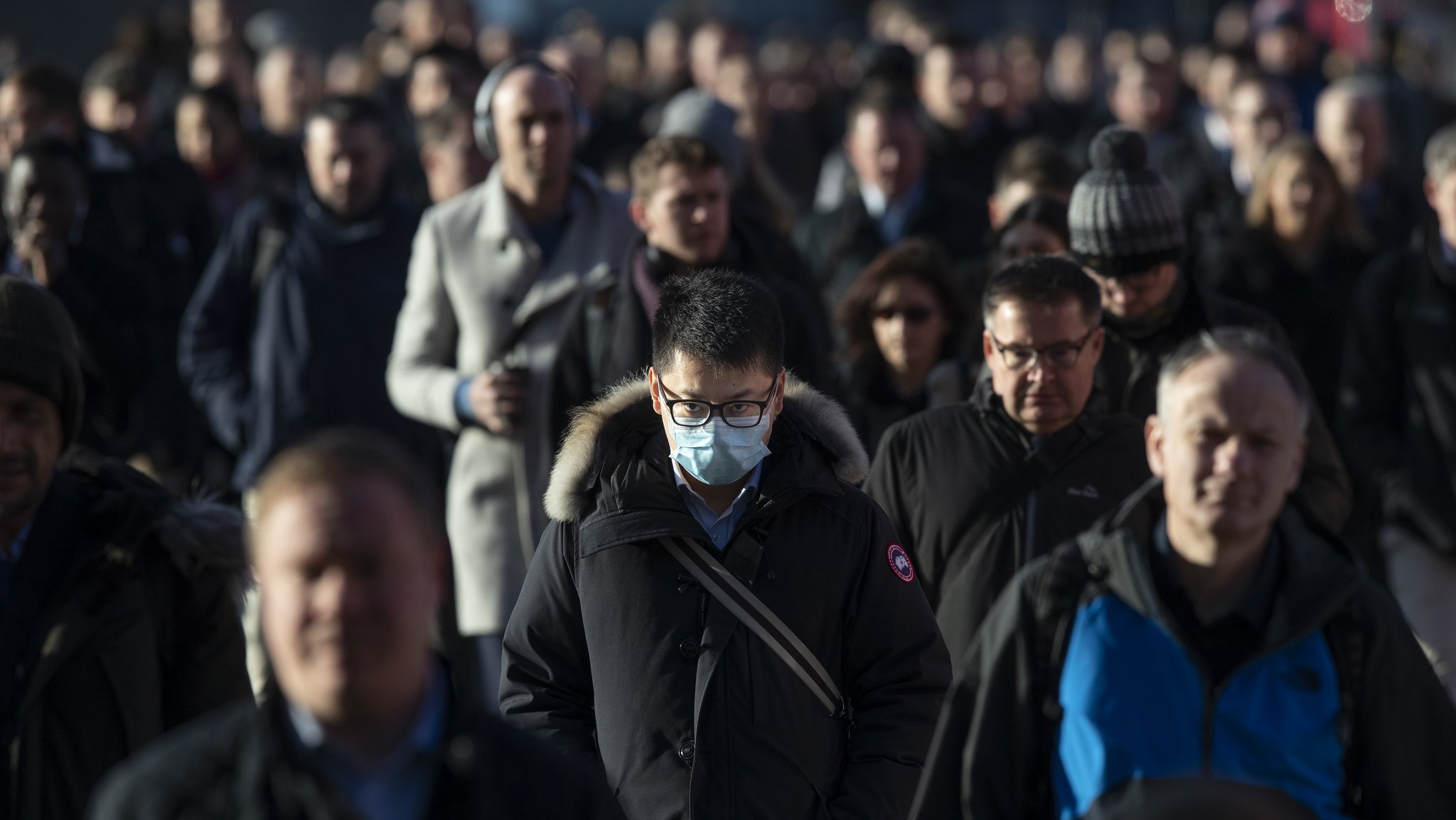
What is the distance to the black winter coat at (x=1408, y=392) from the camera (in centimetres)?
689

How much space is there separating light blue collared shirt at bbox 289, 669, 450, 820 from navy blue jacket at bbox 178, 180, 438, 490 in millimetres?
5058

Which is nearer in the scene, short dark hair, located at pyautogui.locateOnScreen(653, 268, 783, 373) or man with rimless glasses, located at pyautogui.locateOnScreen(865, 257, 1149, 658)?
short dark hair, located at pyautogui.locateOnScreen(653, 268, 783, 373)

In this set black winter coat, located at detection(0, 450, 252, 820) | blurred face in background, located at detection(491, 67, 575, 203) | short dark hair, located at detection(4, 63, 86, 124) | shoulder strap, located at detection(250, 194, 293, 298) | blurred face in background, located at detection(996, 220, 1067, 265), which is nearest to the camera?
black winter coat, located at detection(0, 450, 252, 820)

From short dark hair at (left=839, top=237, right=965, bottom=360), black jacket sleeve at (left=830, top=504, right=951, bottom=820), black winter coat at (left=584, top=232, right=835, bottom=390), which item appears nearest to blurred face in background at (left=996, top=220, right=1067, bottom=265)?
short dark hair at (left=839, top=237, right=965, bottom=360)

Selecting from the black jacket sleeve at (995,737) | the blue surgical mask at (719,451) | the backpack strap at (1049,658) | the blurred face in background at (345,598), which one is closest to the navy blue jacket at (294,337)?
the blue surgical mask at (719,451)

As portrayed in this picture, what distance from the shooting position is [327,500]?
2963 millimetres

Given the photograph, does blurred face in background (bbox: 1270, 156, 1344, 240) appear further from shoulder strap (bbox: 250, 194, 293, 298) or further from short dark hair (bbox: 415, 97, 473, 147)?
shoulder strap (bbox: 250, 194, 293, 298)

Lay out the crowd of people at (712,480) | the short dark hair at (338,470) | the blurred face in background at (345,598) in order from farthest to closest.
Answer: the crowd of people at (712,480)
the short dark hair at (338,470)
the blurred face in background at (345,598)

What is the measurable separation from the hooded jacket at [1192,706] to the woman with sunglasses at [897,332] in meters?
3.39

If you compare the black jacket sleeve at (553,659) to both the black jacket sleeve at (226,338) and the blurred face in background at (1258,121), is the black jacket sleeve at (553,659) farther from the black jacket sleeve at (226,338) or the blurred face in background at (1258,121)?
the blurred face in background at (1258,121)

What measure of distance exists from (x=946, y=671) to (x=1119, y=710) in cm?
98

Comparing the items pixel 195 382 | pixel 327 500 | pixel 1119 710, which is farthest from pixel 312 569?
pixel 195 382

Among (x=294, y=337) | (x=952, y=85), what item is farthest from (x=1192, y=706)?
(x=952, y=85)

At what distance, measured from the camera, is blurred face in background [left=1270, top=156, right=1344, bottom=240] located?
8.79 m
